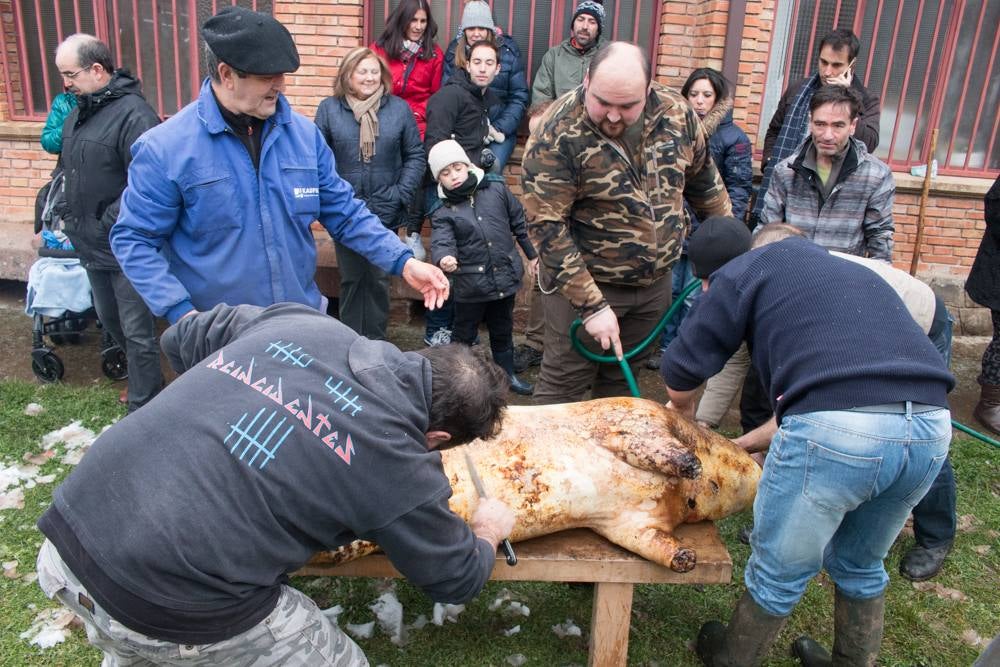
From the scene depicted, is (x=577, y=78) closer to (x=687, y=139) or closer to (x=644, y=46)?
(x=644, y=46)

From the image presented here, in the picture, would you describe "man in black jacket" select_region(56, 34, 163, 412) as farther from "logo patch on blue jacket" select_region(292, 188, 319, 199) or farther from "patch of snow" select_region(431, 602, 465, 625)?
"patch of snow" select_region(431, 602, 465, 625)

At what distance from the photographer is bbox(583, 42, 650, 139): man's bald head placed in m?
3.15

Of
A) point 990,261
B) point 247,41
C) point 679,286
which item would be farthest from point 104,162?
point 990,261

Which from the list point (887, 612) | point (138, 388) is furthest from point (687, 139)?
point (138, 388)

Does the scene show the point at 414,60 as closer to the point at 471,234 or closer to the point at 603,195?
the point at 471,234

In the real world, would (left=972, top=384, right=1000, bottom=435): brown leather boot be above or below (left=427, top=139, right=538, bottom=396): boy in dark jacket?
below

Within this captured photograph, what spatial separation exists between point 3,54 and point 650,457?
22.0 feet

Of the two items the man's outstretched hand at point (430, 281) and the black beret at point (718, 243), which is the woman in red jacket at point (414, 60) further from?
the black beret at point (718, 243)

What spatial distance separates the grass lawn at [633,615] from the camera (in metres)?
3.05

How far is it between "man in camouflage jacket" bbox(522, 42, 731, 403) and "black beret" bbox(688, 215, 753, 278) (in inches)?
22.0

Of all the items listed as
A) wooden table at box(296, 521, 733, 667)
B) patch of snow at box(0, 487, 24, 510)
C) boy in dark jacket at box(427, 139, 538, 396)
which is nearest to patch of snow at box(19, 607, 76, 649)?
patch of snow at box(0, 487, 24, 510)

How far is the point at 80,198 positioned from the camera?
4527mm

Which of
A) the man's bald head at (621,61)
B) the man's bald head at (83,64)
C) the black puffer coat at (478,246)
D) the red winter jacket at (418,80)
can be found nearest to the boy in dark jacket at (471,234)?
the black puffer coat at (478,246)

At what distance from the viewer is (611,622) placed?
2.83 meters
